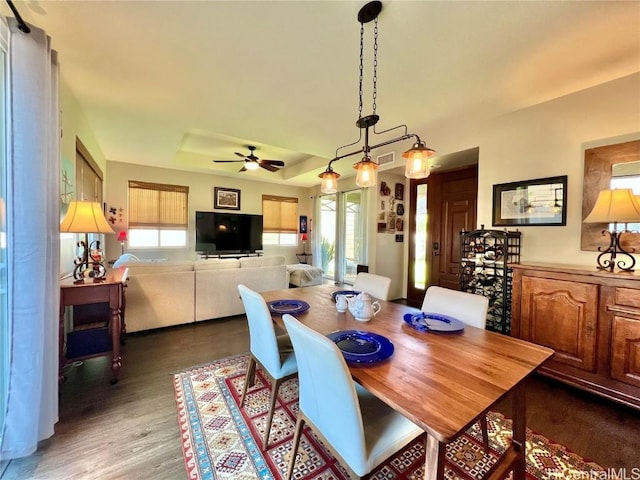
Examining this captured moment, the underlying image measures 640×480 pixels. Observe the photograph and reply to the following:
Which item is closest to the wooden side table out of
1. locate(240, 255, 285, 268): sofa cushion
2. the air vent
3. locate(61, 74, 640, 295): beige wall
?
locate(61, 74, 640, 295): beige wall

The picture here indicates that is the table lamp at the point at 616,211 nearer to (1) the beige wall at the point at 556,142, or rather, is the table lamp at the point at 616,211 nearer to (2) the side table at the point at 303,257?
(1) the beige wall at the point at 556,142

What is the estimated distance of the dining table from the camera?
34.2 inches

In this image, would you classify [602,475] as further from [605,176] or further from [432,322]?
[605,176]

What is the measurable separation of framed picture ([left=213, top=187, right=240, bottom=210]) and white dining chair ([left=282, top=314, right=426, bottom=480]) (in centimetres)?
602

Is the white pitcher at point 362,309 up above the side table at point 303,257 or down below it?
above

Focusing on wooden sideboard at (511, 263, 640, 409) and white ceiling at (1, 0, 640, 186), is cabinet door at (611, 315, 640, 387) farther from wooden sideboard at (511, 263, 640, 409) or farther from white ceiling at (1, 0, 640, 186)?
white ceiling at (1, 0, 640, 186)

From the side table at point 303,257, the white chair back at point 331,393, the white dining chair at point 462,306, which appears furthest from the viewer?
the side table at point 303,257

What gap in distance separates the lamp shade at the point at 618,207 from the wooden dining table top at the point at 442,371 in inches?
58.1

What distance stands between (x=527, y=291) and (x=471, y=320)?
1.19 metres

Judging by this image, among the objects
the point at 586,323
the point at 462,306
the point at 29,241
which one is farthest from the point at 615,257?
the point at 29,241

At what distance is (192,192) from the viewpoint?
20.7ft

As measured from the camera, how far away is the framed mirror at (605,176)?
2248mm

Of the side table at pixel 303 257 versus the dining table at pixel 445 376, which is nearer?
the dining table at pixel 445 376

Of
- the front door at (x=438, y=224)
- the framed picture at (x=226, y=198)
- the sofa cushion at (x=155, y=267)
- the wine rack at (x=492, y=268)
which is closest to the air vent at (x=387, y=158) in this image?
the front door at (x=438, y=224)
